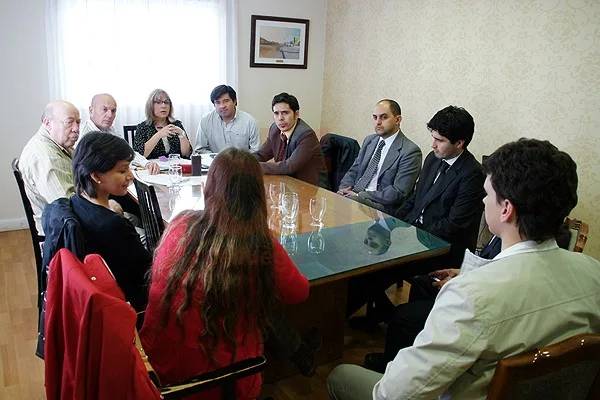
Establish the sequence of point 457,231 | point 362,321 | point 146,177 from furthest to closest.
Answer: point 146,177
point 362,321
point 457,231

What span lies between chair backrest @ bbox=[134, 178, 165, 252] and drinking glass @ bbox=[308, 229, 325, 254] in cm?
65

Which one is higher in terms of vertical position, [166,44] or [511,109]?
[166,44]

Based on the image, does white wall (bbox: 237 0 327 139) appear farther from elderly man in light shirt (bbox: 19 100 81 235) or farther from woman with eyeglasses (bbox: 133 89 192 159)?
elderly man in light shirt (bbox: 19 100 81 235)

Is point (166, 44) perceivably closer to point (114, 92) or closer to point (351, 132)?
point (114, 92)

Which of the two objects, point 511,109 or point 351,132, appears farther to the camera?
point 351,132

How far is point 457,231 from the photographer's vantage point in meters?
2.43

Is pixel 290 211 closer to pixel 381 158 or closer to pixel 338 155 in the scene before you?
pixel 381 158

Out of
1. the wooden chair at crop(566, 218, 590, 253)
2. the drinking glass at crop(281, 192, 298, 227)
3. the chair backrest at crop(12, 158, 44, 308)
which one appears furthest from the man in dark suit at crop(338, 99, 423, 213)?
the chair backrest at crop(12, 158, 44, 308)

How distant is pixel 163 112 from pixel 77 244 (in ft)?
7.82

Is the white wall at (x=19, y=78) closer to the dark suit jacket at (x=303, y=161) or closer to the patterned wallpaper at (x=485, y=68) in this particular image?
the dark suit jacket at (x=303, y=161)

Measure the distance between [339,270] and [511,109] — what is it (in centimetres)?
215

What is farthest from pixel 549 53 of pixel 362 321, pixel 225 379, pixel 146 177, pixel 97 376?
pixel 97 376

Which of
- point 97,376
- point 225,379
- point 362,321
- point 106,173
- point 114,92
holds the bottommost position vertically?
point 362,321

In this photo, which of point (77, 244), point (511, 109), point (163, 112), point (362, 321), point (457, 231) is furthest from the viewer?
point (163, 112)
